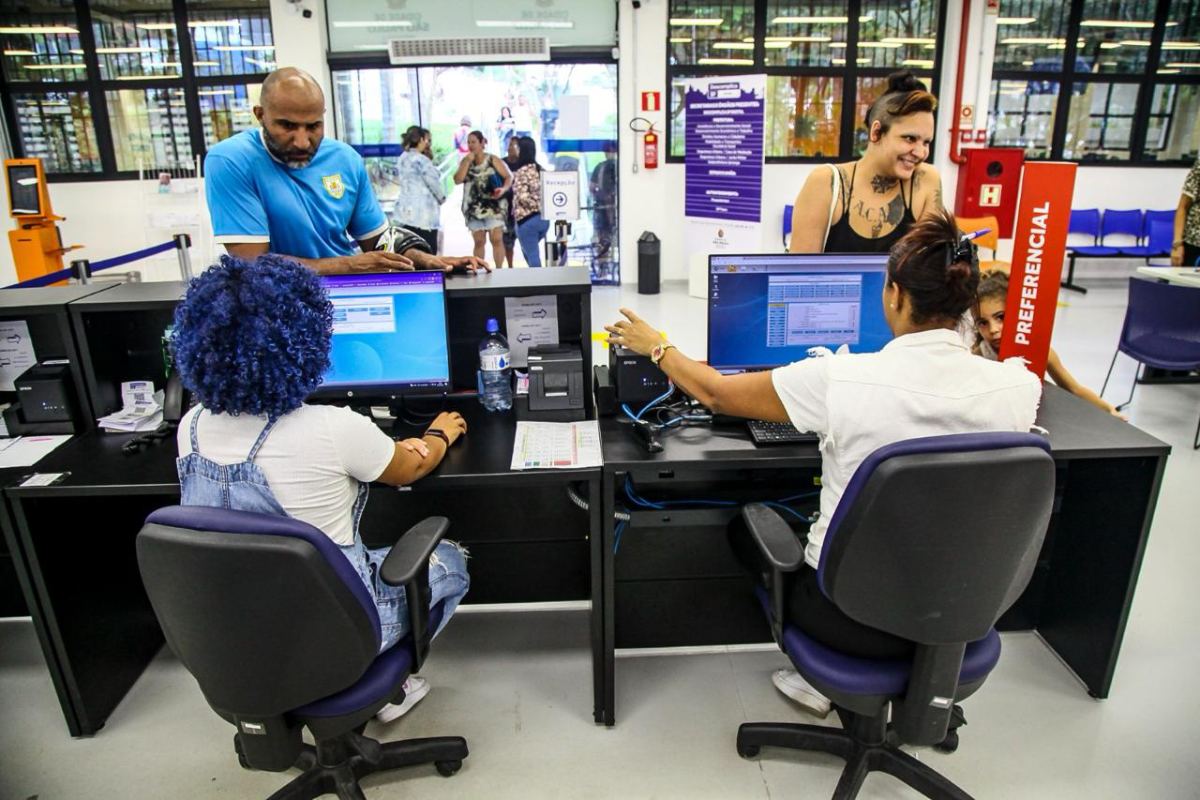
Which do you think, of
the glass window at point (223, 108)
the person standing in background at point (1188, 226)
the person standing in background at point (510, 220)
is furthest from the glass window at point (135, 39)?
the person standing in background at point (1188, 226)

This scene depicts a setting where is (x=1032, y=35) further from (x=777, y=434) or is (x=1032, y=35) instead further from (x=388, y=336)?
(x=388, y=336)

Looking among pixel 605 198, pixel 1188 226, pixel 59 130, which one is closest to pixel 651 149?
pixel 605 198

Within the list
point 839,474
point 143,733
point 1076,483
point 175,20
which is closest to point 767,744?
point 839,474

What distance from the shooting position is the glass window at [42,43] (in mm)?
7043

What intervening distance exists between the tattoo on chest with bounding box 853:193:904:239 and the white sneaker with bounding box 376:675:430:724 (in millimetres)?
1880

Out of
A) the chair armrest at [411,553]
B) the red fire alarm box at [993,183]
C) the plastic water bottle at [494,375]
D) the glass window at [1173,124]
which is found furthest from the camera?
the glass window at [1173,124]

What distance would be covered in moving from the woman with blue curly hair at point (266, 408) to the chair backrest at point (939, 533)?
865mm

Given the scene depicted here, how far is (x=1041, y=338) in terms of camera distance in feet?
6.71

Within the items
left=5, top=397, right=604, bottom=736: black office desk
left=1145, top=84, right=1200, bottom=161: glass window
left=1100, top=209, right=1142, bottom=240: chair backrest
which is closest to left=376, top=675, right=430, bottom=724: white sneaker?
left=5, top=397, right=604, bottom=736: black office desk

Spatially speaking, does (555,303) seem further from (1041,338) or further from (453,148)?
(453,148)

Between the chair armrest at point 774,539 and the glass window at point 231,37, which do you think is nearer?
the chair armrest at point 774,539

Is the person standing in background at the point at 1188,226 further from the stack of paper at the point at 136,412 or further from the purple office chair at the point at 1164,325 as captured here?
the stack of paper at the point at 136,412

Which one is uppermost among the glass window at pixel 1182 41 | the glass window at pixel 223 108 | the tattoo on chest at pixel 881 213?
the glass window at pixel 1182 41

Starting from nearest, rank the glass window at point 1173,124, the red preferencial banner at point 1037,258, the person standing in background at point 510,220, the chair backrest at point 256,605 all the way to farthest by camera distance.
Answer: the chair backrest at point 256,605 < the red preferencial banner at point 1037,258 < the person standing in background at point 510,220 < the glass window at point 1173,124
